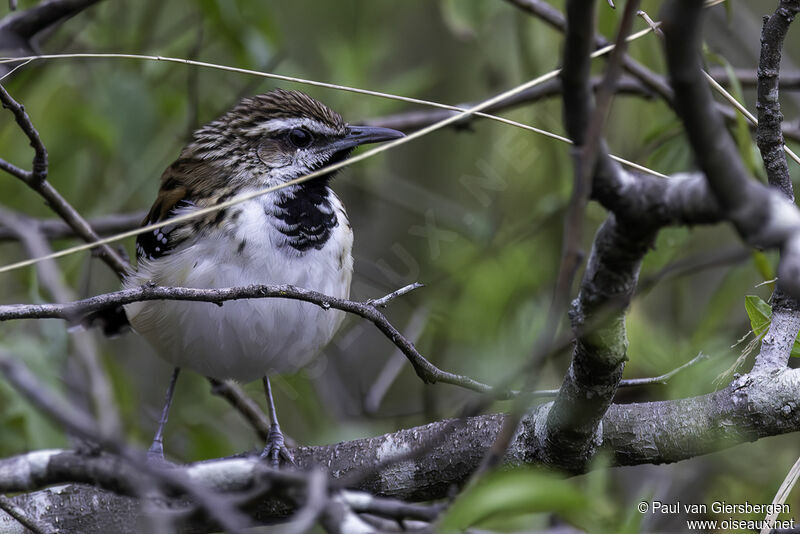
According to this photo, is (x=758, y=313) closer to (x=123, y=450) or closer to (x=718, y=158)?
(x=718, y=158)

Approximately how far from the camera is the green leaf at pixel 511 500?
172cm

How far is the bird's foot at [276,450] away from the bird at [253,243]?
0.04 ft

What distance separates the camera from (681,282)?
7.02 metres

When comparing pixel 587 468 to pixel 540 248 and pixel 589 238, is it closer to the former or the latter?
pixel 540 248

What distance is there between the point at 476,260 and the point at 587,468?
9.50ft

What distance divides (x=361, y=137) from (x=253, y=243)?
949mm

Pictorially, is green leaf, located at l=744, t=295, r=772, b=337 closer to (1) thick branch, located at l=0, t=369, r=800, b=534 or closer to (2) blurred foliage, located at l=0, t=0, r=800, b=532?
(1) thick branch, located at l=0, t=369, r=800, b=534

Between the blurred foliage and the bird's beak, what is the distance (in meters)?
0.88

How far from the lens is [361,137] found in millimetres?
4816

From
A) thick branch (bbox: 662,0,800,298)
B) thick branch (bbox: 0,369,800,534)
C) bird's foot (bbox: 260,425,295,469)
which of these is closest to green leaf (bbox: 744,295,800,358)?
thick branch (bbox: 0,369,800,534)

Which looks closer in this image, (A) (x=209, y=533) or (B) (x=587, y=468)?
(B) (x=587, y=468)

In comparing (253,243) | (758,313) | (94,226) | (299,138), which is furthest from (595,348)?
(94,226)

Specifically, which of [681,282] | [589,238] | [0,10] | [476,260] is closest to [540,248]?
[476,260]

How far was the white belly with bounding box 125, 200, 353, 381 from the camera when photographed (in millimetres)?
4219
